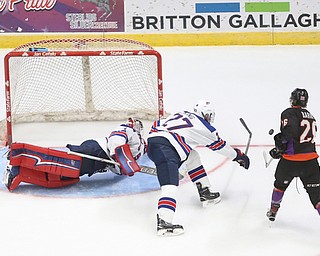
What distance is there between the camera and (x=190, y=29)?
378 inches

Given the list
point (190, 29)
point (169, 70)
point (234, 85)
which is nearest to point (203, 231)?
point (234, 85)

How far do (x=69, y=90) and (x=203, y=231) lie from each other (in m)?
2.95

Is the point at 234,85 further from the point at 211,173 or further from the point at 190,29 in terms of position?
the point at 211,173

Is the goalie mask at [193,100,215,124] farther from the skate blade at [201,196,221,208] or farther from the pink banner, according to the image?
the pink banner

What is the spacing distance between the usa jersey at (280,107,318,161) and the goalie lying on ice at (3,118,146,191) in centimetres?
100

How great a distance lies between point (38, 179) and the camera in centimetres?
431

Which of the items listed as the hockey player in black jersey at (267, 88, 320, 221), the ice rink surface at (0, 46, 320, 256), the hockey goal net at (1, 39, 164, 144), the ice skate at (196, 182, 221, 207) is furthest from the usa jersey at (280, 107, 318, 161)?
the hockey goal net at (1, 39, 164, 144)

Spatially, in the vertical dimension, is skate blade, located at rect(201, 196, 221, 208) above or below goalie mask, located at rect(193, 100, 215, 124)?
below

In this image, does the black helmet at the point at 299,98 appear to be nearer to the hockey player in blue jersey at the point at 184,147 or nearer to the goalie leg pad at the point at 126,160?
the hockey player in blue jersey at the point at 184,147

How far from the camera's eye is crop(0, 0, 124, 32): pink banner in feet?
31.0

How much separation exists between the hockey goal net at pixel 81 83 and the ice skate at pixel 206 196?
135 cm

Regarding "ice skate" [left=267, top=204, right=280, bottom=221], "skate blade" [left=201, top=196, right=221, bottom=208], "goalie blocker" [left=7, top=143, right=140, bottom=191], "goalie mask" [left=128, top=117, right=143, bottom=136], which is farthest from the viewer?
"goalie mask" [left=128, top=117, right=143, bottom=136]

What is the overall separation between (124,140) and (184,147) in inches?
18.1

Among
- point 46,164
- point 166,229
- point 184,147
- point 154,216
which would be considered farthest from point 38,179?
point 166,229
